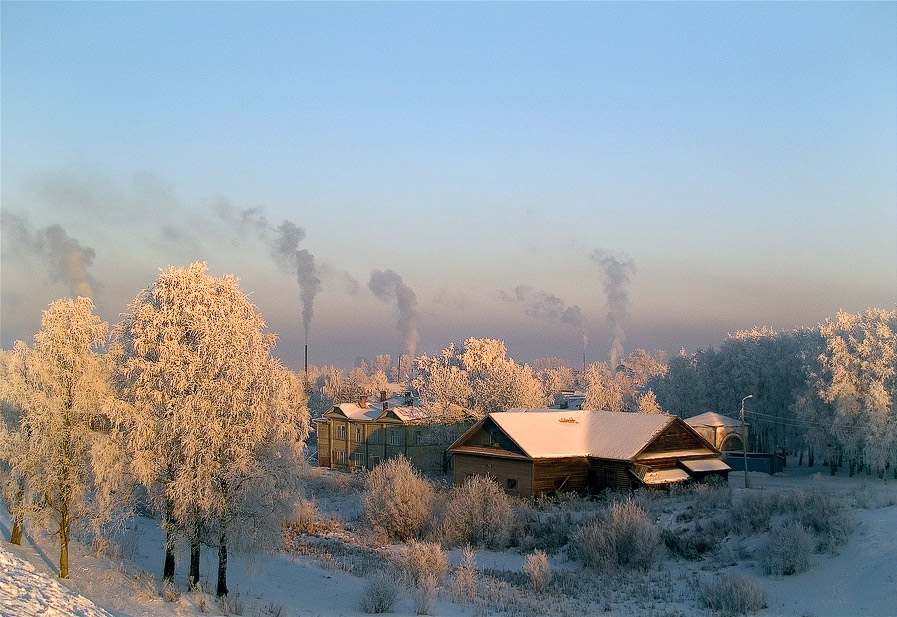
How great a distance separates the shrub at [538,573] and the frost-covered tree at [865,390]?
110ft

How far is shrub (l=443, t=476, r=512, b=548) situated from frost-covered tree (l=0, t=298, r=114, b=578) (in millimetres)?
16159

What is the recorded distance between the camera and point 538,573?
23.2m

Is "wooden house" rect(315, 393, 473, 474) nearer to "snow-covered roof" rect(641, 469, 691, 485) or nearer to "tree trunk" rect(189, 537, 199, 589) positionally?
"snow-covered roof" rect(641, 469, 691, 485)

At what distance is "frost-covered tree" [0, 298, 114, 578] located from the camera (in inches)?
763

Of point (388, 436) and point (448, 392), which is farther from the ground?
point (448, 392)

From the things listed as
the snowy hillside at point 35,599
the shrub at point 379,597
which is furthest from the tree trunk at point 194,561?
the snowy hillside at point 35,599

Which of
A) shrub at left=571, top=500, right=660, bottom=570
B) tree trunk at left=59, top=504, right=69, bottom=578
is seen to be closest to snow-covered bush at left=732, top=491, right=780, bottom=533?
shrub at left=571, top=500, right=660, bottom=570

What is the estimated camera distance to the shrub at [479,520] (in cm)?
3112

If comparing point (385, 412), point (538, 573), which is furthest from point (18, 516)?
point (385, 412)

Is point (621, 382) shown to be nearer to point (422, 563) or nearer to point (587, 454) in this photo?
point (587, 454)

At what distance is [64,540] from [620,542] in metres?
18.6

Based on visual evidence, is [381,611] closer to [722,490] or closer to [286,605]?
[286,605]

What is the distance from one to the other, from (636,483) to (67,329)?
28.7 m

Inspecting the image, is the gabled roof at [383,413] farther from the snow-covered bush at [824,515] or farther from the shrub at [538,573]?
the shrub at [538,573]
